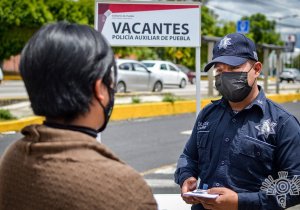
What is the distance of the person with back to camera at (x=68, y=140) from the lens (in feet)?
4.96

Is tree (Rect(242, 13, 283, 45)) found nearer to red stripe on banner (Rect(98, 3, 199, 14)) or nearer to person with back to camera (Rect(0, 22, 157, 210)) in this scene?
red stripe on banner (Rect(98, 3, 199, 14))

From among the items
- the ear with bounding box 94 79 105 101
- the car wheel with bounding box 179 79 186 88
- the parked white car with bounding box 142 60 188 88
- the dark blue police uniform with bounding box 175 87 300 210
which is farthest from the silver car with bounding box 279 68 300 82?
the ear with bounding box 94 79 105 101

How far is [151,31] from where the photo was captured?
499 cm

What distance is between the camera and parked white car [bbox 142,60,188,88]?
2884 cm

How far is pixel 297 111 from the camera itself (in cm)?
1759

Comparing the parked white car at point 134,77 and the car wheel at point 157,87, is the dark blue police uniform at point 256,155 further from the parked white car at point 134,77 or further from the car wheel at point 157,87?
the car wheel at point 157,87

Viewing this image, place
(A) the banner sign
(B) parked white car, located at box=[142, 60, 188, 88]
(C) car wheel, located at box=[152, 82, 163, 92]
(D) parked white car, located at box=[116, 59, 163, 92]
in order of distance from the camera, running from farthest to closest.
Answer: (B) parked white car, located at box=[142, 60, 188, 88] < (C) car wheel, located at box=[152, 82, 163, 92] < (D) parked white car, located at box=[116, 59, 163, 92] < (A) the banner sign

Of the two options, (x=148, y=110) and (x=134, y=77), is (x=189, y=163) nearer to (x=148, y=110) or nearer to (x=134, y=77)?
(x=148, y=110)

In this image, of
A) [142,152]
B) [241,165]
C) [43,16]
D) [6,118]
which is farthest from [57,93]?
[43,16]

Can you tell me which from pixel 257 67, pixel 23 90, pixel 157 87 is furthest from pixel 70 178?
pixel 157 87

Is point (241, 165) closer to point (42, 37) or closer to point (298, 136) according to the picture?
point (298, 136)

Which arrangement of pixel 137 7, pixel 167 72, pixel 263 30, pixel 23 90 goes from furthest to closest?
pixel 263 30
pixel 167 72
pixel 23 90
pixel 137 7

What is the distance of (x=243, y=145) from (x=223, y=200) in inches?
10.9

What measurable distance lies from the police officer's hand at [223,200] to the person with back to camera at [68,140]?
1.20 metres
